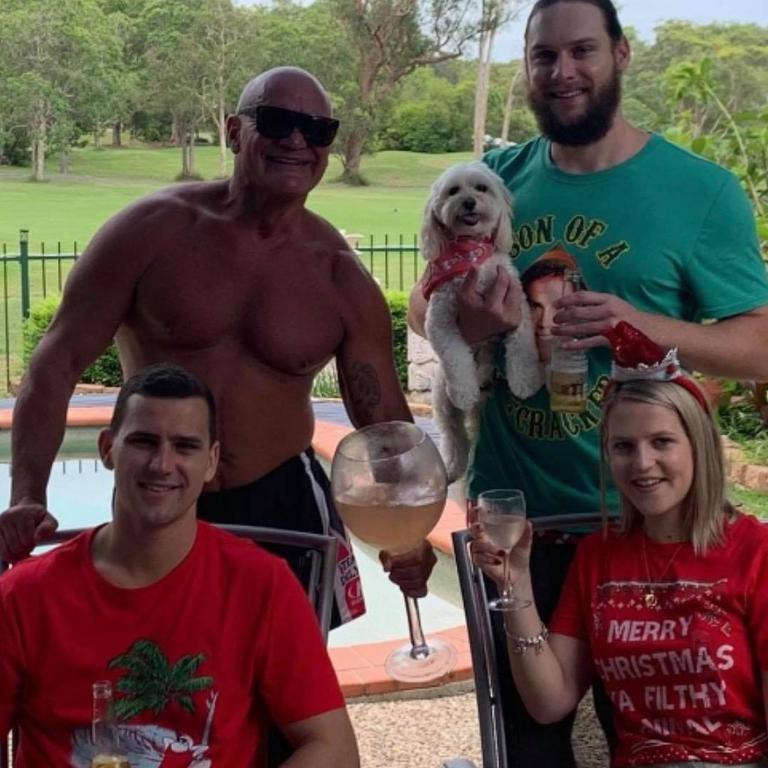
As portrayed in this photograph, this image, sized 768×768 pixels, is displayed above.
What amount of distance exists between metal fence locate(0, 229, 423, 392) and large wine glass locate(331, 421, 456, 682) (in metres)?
5.19

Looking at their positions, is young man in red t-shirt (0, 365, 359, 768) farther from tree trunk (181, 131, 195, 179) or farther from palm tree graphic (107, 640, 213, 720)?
tree trunk (181, 131, 195, 179)

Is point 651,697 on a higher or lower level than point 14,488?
lower

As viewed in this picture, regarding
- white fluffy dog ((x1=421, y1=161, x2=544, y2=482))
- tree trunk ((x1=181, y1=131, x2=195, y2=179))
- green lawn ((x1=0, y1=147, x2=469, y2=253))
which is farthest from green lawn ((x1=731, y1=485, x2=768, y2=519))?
tree trunk ((x1=181, y1=131, x2=195, y2=179))

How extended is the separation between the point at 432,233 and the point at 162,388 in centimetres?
114

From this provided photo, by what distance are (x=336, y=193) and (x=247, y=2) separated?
176 inches

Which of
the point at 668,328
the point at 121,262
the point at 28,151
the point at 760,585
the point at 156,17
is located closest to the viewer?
the point at 760,585

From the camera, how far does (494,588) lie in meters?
2.11

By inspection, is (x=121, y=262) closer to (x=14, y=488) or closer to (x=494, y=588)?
(x=14, y=488)

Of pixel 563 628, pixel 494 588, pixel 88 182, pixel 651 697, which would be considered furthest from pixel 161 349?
pixel 88 182

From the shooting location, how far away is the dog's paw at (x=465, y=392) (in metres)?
2.55

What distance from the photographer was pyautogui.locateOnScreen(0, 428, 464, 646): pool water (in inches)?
209

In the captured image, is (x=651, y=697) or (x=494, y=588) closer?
(x=651, y=697)

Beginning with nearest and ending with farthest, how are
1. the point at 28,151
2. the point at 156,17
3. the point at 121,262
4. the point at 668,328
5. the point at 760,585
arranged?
the point at 760,585 → the point at 668,328 → the point at 121,262 → the point at 156,17 → the point at 28,151

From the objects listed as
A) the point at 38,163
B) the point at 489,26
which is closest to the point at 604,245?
the point at 489,26
